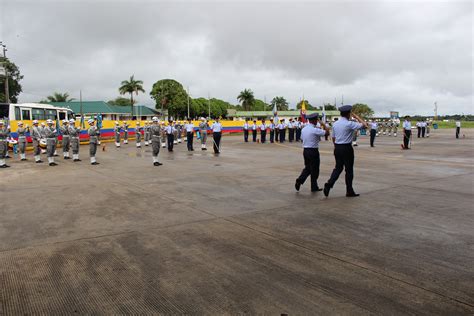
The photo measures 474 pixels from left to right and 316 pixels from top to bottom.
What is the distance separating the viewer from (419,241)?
4.87 metres

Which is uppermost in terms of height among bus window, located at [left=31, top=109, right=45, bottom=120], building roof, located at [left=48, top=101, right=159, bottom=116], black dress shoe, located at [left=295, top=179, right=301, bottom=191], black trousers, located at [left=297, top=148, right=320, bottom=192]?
building roof, located at [left=48, top=101, right=159, bottom=116]

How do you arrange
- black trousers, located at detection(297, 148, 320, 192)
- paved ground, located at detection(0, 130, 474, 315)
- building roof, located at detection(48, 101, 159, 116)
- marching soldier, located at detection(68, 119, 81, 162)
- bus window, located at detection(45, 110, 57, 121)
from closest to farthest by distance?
paved ground, located at detection(0, 130, 474, 315)
black trousers, located at detection(297, 148, 320, 192)
marching soldier, located at detection(68, 119, 81, 162)
bus window, located at detection(45, 110, 57, 121)
building roof, located at detection(48, 101, 159, 116)

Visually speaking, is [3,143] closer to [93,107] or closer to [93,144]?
[93,144]

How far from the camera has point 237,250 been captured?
4.61 m

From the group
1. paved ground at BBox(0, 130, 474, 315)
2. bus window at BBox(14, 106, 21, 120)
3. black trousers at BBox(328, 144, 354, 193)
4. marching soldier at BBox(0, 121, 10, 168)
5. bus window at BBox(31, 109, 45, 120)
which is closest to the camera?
paved ground at BBox(0, 130, 474, 315)

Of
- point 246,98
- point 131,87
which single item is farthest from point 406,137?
point 246,98

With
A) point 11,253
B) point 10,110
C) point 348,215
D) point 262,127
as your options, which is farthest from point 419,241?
point 10,110

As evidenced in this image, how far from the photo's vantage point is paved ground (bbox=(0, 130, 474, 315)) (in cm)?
332

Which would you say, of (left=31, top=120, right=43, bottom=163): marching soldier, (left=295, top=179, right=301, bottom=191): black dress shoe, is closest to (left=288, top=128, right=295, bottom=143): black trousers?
(left=31, top=120, right=43, bottom=163): marching soldier

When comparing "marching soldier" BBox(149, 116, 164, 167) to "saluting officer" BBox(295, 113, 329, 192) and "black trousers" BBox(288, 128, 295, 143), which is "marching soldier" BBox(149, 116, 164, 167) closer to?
"saluting officer" BBox(295, 113, 329, 192)

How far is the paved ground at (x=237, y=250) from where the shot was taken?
3320 mm

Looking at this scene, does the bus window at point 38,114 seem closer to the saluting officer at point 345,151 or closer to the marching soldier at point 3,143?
the marching soldier at point 3,143

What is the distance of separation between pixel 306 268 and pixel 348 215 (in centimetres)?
250

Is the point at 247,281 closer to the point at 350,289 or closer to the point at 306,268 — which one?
the point at 306,268
